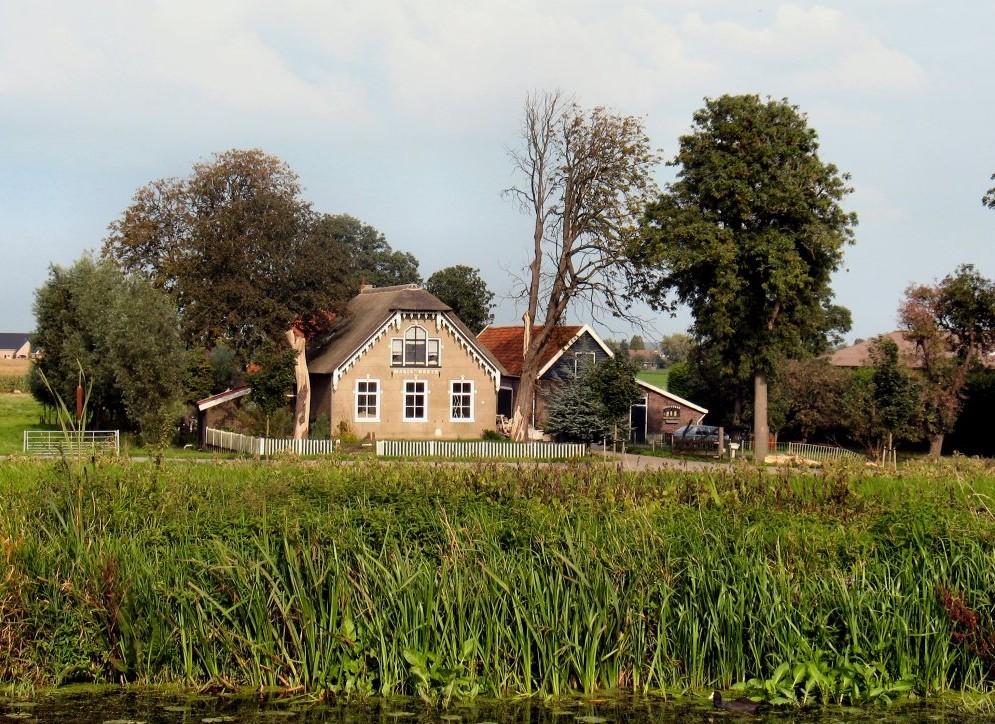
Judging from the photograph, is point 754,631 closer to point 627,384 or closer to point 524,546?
point 524,546

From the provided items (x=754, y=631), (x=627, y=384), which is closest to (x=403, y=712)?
(x=754, y=631)

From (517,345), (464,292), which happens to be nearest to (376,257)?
(464,292)

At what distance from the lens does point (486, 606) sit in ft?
30.5

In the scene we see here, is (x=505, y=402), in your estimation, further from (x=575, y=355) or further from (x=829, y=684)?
(x=829, y=684)

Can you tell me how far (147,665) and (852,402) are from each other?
36194 millimetres

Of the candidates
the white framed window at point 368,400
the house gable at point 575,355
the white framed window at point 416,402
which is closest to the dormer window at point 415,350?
A: the white framed window at point 416,402

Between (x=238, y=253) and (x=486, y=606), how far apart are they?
38.3 metres

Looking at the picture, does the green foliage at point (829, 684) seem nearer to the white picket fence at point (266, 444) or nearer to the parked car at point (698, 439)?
the white picket fence at point (266, 444)

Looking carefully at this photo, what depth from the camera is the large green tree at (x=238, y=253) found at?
149 feet

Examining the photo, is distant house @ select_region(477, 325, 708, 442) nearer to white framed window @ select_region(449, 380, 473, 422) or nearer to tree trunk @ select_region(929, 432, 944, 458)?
white framed window @ select_region(449, 380, 473, 422)

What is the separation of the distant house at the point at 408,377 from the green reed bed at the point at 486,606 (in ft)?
107

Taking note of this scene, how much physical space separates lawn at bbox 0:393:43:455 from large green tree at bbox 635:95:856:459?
2378cm

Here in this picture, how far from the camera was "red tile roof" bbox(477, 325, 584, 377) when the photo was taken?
51.5 meters

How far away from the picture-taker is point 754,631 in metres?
9.35
